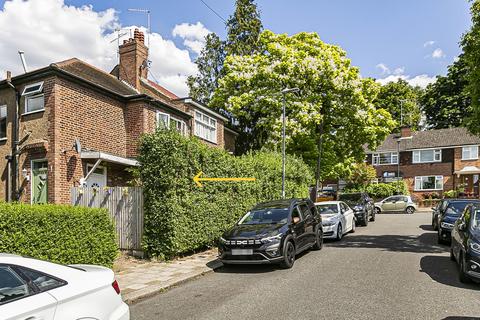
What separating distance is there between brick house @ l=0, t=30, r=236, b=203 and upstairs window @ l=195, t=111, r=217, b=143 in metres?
4.48

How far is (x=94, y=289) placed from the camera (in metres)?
3.91

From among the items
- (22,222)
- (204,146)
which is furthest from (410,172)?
(22,222)

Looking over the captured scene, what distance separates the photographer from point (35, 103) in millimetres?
15773

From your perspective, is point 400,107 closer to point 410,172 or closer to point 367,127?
point 410,172

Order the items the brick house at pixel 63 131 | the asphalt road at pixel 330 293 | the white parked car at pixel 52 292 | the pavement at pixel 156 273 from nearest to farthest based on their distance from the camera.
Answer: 1. the white parked car at pixel 52 292
2. the asphalt road at pixel 330 293
3. the pavement at pixel 156 273
4. the brick house at pixel 63 131

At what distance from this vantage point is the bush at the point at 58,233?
22.3 feet

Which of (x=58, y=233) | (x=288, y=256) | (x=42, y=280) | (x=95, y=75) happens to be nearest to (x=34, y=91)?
(x=95, y=75)

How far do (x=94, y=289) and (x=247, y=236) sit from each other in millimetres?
5858

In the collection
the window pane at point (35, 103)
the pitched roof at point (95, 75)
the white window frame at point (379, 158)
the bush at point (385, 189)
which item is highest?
the pitched roof at point (95, 75)

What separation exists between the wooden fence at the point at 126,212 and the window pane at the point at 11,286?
7.33 meters

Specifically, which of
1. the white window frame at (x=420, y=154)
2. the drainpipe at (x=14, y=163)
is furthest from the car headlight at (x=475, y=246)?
the white window frame at (x=420, y=154)

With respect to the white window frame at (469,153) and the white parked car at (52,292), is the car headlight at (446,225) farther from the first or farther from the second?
the white window frame at (469,153)

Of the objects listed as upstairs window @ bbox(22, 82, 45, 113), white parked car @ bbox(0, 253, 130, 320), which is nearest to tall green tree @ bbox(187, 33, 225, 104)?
upstairs window @ bbox(22, 82, 45, 113)

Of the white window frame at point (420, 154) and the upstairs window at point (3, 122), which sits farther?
the white window frame at point (420, 154)
